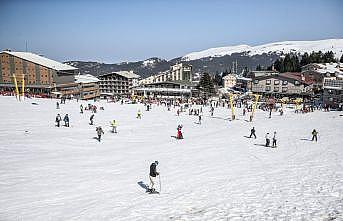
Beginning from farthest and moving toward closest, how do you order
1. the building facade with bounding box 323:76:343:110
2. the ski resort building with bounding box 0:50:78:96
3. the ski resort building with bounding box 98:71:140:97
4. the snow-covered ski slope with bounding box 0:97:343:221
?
1. the ski resort building with bounding box 98:71:140:97
2. the ski resort building with bounding box 0:50:78:96
3. the building facade with bounding box 323:76:343:110
4. the snow-covered ski slope with bounding box 0:97:343:221

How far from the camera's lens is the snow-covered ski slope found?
982 centimetres

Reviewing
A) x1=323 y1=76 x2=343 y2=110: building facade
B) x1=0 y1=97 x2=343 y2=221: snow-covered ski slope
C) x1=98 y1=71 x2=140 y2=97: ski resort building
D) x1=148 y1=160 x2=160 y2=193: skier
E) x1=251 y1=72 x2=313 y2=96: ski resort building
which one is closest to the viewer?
x1=0 y1=97 x2=343 y2=221: snow-covered ski slope

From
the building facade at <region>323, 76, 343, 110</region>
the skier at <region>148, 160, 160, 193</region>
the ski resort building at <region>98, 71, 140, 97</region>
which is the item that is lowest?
the skier at <region>148, 160, 160, 193</region>

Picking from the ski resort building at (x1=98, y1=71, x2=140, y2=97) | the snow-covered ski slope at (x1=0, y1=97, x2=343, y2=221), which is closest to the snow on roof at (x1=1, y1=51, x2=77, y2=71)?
the ski resort building at (x1=98, y1=71, x2=140, y2=97)

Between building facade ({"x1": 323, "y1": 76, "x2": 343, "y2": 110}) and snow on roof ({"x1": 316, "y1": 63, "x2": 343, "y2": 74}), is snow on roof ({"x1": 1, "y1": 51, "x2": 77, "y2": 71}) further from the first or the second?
snow on roof ({"x1": 316, "y1": 63, "x2": 343, "y2": 74})

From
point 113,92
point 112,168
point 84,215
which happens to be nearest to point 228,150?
point 112,168

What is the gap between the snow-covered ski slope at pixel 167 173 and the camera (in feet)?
32.2

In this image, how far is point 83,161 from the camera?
57.3 ft

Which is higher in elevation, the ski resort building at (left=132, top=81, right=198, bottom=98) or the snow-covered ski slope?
the ski resort building at (left=132, top=81, right=198, bottom=98)

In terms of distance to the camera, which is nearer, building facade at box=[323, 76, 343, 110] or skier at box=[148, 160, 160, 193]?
skier at box=[148, 160, 160, 193]

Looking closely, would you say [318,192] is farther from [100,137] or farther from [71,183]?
[100,137]

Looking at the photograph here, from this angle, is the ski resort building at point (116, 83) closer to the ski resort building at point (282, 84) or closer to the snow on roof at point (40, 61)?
the snow on roof at point (40, 61)

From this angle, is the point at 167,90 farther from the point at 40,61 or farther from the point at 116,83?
the point at 40,61

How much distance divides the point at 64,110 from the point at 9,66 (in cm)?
4071
